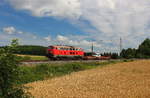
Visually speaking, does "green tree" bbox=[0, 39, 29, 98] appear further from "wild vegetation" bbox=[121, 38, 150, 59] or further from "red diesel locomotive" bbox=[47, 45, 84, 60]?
"wild vegetation" bbox=[121, 38, 150, 59]

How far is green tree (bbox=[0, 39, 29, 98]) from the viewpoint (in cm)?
476

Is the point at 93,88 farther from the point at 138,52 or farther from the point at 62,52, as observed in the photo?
the point at 138,52

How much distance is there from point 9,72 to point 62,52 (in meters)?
39.3

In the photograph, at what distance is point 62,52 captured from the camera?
44.2 m

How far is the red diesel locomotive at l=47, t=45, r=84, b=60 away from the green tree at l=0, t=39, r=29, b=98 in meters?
37.0

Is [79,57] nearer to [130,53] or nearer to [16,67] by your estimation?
[16,67]

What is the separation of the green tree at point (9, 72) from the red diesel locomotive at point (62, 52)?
3699 centimetres

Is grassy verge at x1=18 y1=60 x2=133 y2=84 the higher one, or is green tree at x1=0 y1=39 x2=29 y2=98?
green tree at x1=0 y1=39 x2=29 y2=98

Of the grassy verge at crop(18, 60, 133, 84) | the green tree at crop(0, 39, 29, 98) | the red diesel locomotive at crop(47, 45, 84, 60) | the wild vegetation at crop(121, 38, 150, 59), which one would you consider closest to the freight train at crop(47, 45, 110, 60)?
the red diesel locomotive at crop(47, 45, 84, 60)

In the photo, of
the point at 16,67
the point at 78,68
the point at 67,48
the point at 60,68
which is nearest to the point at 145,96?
the point at 16,67

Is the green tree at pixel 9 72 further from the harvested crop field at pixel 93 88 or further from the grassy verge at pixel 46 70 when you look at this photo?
the grassy verge at pixel 46 70

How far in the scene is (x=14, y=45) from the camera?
196 inches

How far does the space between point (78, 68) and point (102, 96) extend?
1046 inches

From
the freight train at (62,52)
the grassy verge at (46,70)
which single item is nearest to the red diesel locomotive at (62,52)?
the freight train at (62,52)
